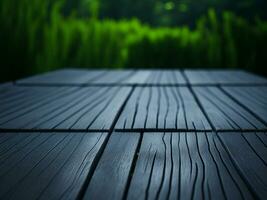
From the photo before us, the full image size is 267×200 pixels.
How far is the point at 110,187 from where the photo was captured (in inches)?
40.1

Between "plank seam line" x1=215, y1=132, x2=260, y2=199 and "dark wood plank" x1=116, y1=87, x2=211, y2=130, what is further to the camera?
"dark wood plank" x1=116, y1=87, x2=211, y2=130

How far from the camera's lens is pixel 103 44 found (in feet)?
18.2

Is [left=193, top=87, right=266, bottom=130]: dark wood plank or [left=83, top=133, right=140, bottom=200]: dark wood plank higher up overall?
[left=193, top=87, right=266, bottom=130]: dark wood plank

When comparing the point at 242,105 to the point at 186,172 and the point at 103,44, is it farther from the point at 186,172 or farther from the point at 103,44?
the point at 103,44

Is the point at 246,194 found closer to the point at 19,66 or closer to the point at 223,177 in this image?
the point at 223,177

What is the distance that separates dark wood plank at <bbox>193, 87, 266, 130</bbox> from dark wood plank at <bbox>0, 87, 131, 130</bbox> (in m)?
0.52

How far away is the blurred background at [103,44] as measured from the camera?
434cm

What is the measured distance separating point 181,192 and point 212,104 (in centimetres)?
135

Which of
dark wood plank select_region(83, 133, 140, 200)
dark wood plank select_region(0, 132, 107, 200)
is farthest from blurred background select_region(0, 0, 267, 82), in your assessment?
dark wood plank select_region(83, 133, 140, 200)

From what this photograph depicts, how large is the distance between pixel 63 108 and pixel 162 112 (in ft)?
1.93

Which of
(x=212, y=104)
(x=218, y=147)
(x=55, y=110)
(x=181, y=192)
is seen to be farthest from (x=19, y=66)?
(x=181, y=192)

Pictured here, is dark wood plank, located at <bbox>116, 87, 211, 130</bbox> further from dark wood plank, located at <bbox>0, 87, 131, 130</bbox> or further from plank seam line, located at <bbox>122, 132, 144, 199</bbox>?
plank seam line, located at <bbox>122, 132, 144, 199</bbox>

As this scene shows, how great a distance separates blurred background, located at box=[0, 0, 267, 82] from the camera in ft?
14.2

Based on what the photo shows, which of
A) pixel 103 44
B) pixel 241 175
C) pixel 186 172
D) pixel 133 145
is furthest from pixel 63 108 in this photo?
pixel 103 44
